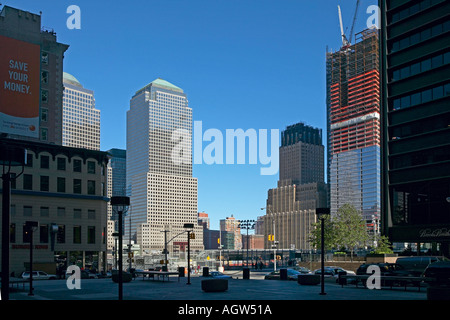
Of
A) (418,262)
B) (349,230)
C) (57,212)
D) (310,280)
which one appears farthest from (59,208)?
(310,280)

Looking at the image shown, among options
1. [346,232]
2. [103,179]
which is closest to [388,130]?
[346,232]

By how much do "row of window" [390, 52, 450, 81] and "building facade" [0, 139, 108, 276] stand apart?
50628 mm

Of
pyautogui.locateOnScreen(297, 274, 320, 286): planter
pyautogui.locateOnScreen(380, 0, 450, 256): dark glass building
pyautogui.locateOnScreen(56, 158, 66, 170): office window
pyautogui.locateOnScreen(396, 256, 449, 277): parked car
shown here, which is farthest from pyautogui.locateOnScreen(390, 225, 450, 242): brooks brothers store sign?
pyautogui.locateOnScreen(56, 158, 66, 170): office window

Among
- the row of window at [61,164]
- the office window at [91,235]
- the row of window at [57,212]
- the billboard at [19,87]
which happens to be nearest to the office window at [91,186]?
the row of window at [61,164]

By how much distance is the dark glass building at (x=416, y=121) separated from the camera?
80.2m

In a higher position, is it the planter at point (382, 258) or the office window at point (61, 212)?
the office window at point (61, 212)

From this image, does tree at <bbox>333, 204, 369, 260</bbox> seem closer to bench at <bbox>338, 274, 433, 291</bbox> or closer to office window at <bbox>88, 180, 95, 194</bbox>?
office window at <bbox>88, 180, 95, 194</bbox>

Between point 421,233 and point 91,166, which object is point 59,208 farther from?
point 421,233

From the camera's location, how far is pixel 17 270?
2945 inches

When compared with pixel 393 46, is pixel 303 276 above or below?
below

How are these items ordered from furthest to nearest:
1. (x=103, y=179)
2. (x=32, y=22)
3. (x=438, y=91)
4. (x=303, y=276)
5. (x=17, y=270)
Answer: (x=32, y=22) → (x=103, y=179) → (x=438, y=91) → (x=17, y=270) → (x=303, y=276)

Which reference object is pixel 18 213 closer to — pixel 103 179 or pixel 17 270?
pixel 17 270

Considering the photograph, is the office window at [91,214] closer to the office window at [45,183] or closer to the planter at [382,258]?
the office window at [45,183]
